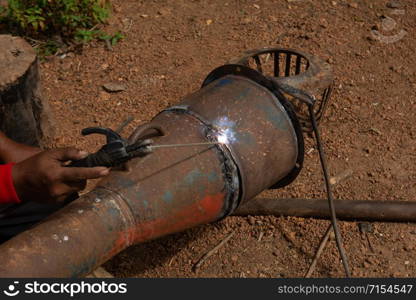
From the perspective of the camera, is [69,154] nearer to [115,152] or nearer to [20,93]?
[115,152]

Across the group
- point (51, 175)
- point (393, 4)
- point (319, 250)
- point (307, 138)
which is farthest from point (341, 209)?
point (393, 4)

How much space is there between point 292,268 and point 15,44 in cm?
228

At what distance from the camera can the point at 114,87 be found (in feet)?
14.8

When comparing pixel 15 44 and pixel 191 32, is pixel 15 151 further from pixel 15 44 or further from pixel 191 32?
pixel 191 32

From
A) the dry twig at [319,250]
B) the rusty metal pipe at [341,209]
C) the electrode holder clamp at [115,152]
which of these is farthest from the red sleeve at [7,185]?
the dry twig at [319,250]

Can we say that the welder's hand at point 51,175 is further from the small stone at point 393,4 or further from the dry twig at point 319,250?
the small stone at point 393,4

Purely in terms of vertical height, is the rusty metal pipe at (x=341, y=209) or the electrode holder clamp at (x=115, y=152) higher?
the electrode holder clamp at (x=115, y=152)

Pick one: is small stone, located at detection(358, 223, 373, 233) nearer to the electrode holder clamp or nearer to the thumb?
the electrode holder clamp

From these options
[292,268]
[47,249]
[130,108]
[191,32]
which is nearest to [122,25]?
[191,32]

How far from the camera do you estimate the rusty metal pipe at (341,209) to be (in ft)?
11.0

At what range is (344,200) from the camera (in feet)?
11.2

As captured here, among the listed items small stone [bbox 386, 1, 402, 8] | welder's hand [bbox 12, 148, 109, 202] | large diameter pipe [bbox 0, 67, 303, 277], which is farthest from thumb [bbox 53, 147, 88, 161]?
small stone [bbox 386, 1, 402, 8]

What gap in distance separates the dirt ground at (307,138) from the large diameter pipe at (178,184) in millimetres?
703

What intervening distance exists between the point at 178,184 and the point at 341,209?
1.36m
